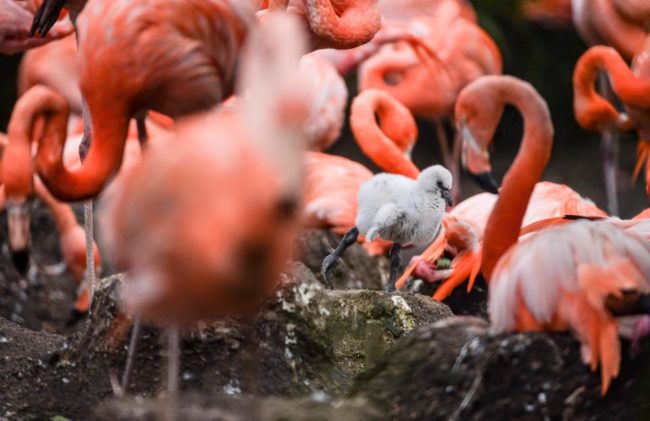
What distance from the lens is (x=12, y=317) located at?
5.75 m

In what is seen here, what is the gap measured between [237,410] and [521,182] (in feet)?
4.34

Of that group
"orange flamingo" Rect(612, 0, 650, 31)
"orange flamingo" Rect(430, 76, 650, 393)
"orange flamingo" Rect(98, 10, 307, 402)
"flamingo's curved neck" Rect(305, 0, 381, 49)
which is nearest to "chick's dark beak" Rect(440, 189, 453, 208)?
"flamingo's curved neck" Rect(305, 0, 381, 49)

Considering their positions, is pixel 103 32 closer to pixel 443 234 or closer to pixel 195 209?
pixel 195 209

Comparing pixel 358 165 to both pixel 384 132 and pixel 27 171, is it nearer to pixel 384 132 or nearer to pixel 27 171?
pixel 384 132

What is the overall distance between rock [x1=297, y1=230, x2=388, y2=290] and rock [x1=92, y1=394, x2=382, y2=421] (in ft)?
8.16

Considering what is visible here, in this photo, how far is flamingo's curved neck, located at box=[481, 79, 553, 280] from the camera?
3.85 m

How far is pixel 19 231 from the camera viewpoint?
196 inches

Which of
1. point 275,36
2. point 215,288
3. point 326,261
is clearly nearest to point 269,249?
point 215,288

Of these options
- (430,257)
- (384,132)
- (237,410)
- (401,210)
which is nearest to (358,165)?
(384,132)

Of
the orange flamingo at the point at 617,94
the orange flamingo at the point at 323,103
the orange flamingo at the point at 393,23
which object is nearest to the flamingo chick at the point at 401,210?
the orange flamingo at the point at 617,94

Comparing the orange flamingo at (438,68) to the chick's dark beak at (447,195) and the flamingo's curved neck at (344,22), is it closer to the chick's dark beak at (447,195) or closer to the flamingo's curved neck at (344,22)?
the flamingo's curved neck at (344,22)

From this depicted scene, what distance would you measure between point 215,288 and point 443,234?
2691 millimetres

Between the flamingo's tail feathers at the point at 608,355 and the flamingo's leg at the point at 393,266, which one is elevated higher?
the flamingo's tail feathers at the point at 608,355

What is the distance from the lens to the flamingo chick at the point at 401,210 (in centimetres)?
477
